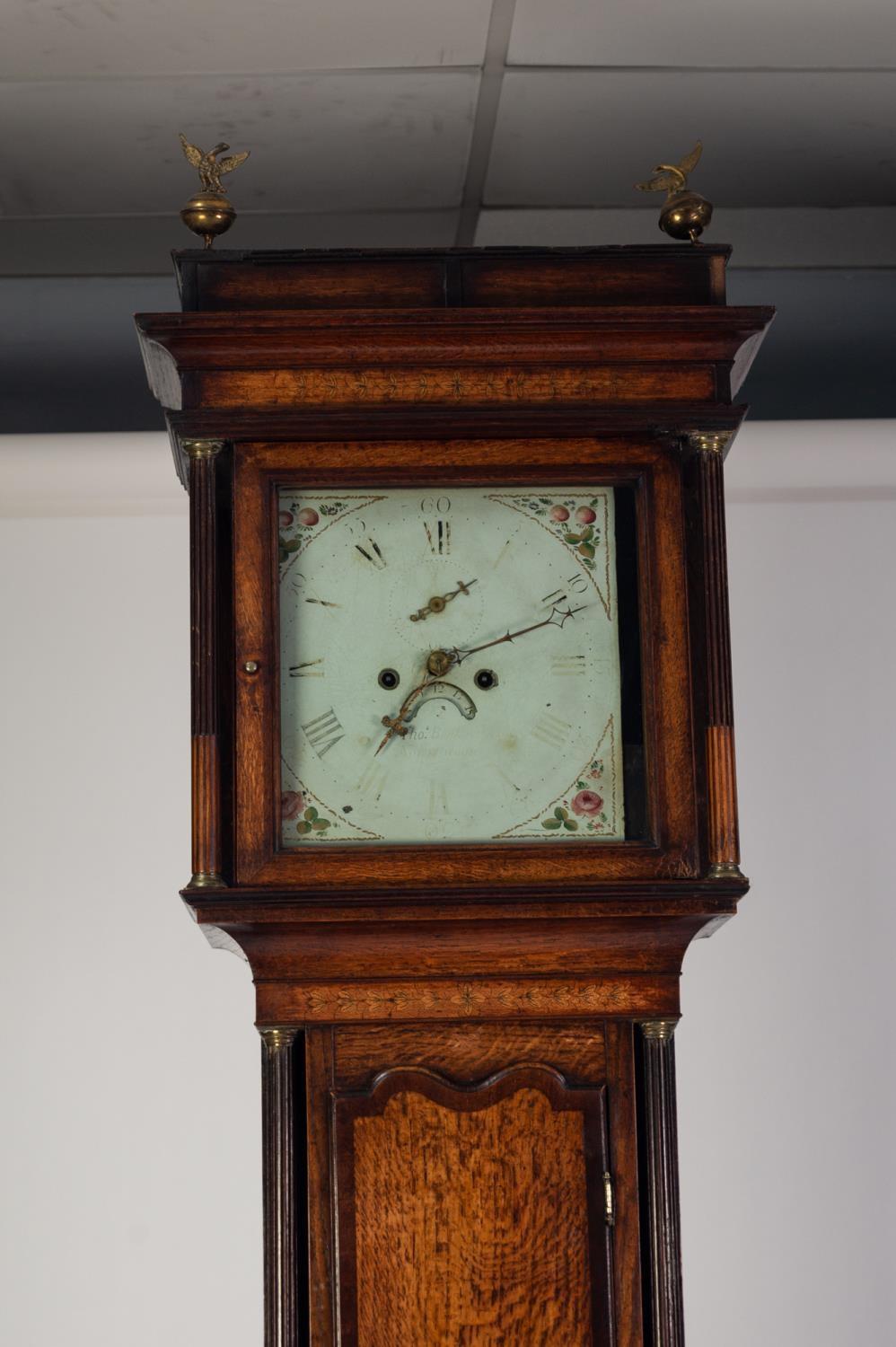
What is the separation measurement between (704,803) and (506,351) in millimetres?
483

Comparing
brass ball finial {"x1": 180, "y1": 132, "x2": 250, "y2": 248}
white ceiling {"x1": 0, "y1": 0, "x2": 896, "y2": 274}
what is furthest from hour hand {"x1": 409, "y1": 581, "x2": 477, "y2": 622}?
white ceiling {"x1": 0, "y1": 0, "x2": 896, "y2": 274}

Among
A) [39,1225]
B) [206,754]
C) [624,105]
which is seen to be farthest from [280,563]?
[39,1225]

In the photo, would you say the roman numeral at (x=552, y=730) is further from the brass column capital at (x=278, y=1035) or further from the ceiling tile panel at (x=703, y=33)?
the ceiling tile panel at (x=703, y=33)

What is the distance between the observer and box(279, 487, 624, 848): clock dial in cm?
162

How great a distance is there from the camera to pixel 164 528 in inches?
91.8

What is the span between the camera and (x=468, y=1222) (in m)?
1.59

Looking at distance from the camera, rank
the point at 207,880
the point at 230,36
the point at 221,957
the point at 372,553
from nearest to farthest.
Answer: the point at 207,880 < the point at 372,553 < the point at 230,36 < the point at 221,957

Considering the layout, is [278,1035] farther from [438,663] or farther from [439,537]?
[439,537]

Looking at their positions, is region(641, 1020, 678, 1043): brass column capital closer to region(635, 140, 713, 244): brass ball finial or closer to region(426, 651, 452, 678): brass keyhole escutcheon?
region(426, 651, 452, 678): brass keyhole escutcheon

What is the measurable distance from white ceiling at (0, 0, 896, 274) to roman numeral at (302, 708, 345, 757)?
79cm

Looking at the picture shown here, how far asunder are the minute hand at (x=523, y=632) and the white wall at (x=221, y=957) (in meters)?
0.74

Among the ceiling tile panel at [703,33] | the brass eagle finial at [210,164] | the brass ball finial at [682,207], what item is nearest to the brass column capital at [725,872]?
the brass ball finial at [682,207]

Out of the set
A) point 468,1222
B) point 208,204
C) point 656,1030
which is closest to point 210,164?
point 208,204

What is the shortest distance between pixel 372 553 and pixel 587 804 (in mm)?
325
